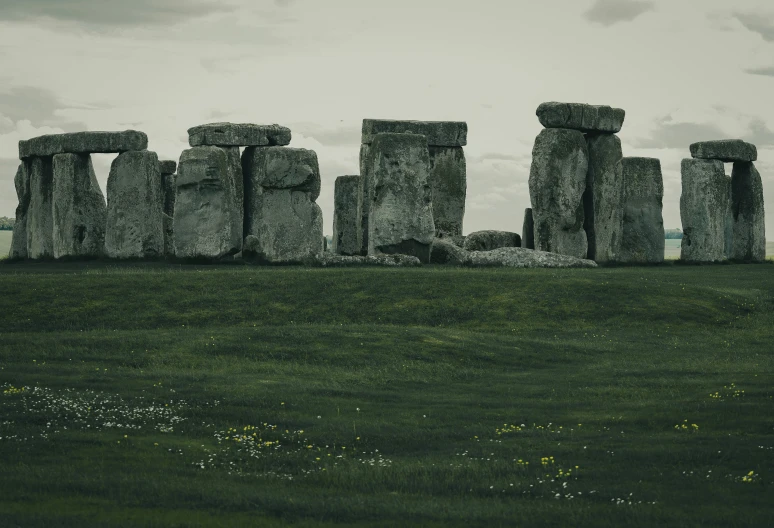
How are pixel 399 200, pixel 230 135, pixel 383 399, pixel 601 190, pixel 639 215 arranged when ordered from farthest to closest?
pixel 601 190, pixel 230 135, pixel 639 215, pixel 399 200, pixel 383 399

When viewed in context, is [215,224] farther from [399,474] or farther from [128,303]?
[399,474]

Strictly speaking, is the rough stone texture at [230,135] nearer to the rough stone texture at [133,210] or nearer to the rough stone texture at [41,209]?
the rough stone texture at [133,210]

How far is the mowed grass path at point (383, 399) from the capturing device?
1121 centimetres

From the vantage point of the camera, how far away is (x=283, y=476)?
12.3 metres

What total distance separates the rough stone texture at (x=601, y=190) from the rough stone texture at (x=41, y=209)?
60.6 feet

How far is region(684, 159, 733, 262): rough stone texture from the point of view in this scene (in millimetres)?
38562

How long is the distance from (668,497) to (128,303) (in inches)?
649

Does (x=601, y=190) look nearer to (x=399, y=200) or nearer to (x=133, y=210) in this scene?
(x=399, y=200)

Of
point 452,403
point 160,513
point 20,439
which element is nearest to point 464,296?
point 452,403

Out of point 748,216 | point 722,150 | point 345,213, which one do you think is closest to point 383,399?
point 722,150

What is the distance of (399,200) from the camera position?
1312 inches

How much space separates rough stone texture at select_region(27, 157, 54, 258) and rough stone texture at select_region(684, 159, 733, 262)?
21.7 meters

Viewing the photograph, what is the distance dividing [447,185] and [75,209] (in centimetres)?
1270

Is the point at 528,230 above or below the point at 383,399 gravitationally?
above
